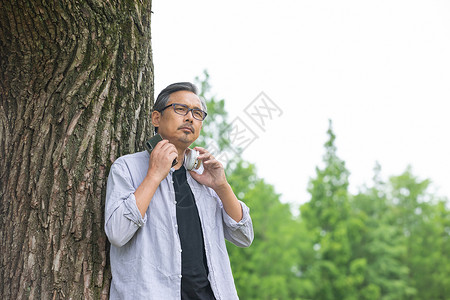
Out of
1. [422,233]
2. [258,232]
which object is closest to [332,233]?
[258,232]

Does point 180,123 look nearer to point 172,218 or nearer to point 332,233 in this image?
point 172,218

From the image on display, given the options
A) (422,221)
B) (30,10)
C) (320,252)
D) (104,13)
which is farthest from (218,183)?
(422,221)

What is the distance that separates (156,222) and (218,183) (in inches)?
21.1

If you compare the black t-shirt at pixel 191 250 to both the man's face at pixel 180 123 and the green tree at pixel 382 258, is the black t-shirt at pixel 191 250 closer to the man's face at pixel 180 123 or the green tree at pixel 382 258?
the man's face at pixel 180 123

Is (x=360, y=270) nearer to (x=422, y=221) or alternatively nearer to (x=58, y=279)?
(x=422, y=221)

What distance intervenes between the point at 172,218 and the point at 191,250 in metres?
0.24

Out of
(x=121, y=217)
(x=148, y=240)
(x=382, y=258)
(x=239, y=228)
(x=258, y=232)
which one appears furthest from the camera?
(x=382, y=258)

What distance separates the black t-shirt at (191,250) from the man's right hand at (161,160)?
0.32 metres

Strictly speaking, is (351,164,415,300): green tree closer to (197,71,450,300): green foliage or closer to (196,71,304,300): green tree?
(197,71,450,300): green foliage

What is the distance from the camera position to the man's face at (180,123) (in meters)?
3.13

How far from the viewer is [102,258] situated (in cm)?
301

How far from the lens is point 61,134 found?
3.12m

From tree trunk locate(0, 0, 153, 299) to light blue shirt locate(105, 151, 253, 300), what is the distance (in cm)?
24

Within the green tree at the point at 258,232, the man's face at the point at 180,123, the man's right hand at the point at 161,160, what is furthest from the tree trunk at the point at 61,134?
the green tree at the point at 258,232
